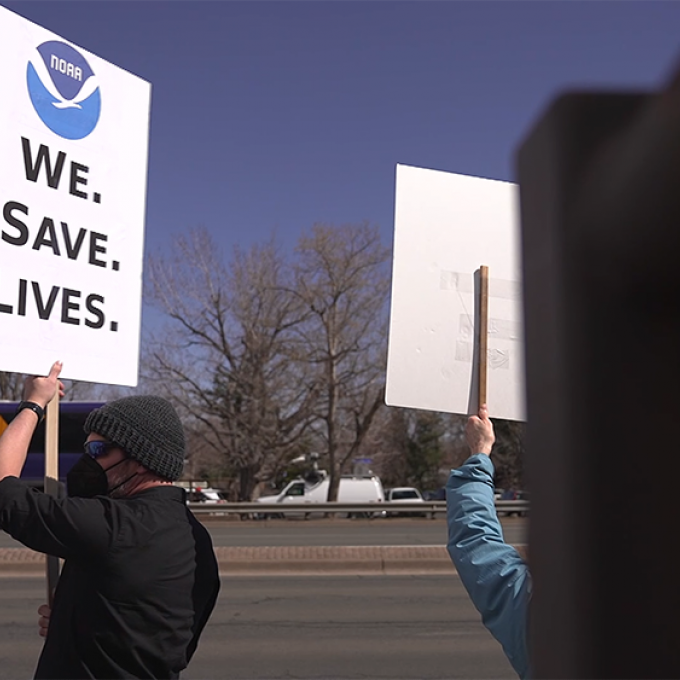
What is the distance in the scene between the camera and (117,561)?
7.75ft

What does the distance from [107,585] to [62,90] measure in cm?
153

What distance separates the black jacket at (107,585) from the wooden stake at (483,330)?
977mm

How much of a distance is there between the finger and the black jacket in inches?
15.2

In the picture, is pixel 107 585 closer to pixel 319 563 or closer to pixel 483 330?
pixel 483 330

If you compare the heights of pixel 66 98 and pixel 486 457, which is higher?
pixel 66 98

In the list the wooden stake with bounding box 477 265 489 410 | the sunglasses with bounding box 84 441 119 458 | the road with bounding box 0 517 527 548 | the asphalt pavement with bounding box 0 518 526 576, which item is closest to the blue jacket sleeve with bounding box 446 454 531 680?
the wooden stake with bounding box 477 265 489 410

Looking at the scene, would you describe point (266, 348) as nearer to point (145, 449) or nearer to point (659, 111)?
point (145, 449)

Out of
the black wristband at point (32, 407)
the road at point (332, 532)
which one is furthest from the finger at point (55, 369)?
the road at point (332, 532)

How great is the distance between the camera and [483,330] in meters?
2.28

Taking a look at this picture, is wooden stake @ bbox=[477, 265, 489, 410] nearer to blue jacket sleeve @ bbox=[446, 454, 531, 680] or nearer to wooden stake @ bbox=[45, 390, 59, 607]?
blue jacket sleeve @ bbox=[446, 454, 531, 680]

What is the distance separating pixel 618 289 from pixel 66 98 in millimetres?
2770

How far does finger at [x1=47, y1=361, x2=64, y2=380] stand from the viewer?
2.69 meters

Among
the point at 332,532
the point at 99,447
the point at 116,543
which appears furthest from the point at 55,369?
the point at 332,532

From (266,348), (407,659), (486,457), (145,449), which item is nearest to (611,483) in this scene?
(486,457)
